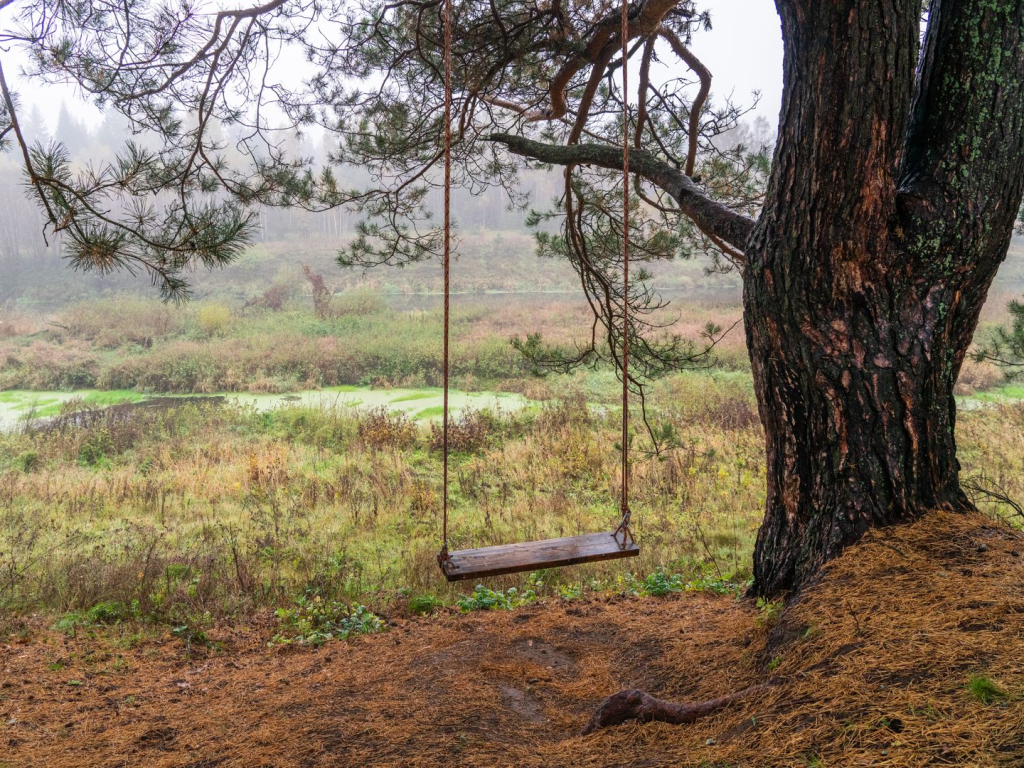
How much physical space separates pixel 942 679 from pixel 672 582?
2.31 meters

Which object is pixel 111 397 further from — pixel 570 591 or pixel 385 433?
pixel 570 591

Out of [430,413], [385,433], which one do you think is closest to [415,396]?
[430,413]

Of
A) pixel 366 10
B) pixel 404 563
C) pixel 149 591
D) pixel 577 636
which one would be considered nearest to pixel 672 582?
pixel 577 636

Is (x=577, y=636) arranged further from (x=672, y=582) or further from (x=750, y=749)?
(x=750, y=749)

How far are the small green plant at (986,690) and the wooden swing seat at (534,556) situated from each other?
1116 millimetres

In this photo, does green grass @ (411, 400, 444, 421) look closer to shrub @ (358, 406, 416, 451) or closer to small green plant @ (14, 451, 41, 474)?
shrub @ (358, 406, 416, 451)

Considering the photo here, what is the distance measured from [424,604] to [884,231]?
9.33 ft

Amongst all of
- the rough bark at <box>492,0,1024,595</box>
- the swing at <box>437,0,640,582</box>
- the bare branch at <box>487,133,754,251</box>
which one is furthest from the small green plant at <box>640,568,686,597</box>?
the bare branch at <box>487,133,754,251</box>

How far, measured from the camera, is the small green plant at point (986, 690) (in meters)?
1.38

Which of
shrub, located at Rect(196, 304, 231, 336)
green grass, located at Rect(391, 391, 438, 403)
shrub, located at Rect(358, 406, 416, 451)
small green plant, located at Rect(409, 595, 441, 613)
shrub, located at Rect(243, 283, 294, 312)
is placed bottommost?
small green plant, located at Rect(409, 595, 441, 613)

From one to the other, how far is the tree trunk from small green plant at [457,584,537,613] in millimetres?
1872

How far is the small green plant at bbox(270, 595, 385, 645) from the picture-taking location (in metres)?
3.42

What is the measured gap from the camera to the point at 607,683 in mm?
2381

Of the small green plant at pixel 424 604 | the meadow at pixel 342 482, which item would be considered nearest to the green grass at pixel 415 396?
the meadow at pixel 342 482
